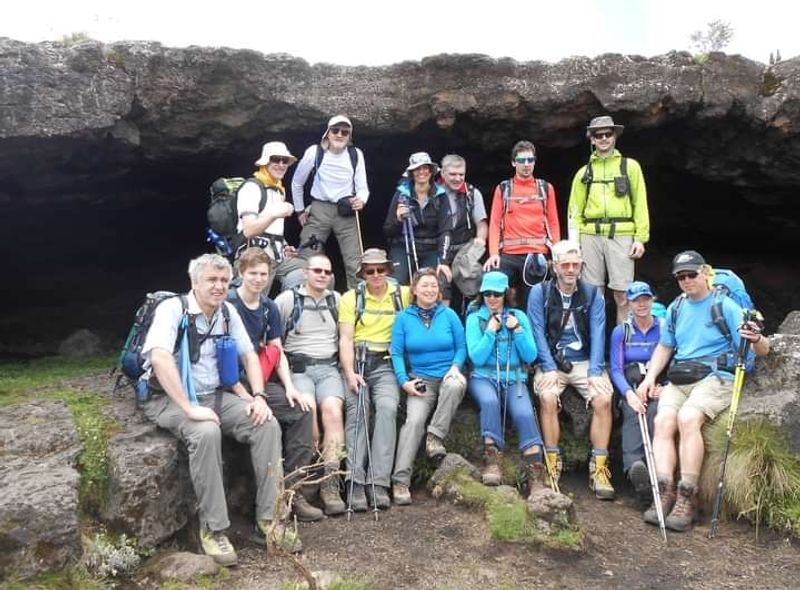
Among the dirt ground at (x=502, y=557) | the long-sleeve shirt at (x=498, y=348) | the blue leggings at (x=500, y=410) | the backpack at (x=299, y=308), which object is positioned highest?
the backpack at (x=299, y=308)

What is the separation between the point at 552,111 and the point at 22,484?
811 centimetres

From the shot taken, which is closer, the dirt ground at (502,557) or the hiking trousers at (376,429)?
the dirt ground at (502,557)

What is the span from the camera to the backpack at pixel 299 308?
811 cm

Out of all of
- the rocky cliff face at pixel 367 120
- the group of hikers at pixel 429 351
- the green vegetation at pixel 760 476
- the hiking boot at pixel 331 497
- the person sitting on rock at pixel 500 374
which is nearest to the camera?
the group of hikers at pixel 429 351

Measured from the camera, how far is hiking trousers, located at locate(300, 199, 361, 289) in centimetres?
965

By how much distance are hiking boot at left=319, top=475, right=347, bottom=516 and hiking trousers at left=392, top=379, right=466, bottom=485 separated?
621 millimetres

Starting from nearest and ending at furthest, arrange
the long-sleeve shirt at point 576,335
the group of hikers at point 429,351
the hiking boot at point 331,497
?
the group of hikers at point 429,351
the hiking boot at point 331,497
the long-sleeve shirt at point 576,335

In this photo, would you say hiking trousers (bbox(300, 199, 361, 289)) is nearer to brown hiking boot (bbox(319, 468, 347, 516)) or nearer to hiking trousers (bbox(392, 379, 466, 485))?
hiking trousers (bbox(392, 379, 466, 485))

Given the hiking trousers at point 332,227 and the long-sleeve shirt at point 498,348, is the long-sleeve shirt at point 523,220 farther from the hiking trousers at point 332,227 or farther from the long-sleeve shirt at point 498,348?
the hiking trousers at point 332,227

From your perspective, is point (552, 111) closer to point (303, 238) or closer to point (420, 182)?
point (420, 182)

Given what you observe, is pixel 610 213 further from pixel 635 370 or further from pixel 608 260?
pixel 635 370

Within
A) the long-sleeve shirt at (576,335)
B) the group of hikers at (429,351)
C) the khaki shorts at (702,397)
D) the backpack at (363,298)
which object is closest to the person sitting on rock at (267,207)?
the group of hikers at (429,351)

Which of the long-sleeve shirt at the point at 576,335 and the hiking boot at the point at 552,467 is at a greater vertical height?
the long-sleeve shirt at the point at 576,335

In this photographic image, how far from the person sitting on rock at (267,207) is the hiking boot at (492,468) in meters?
2.98
